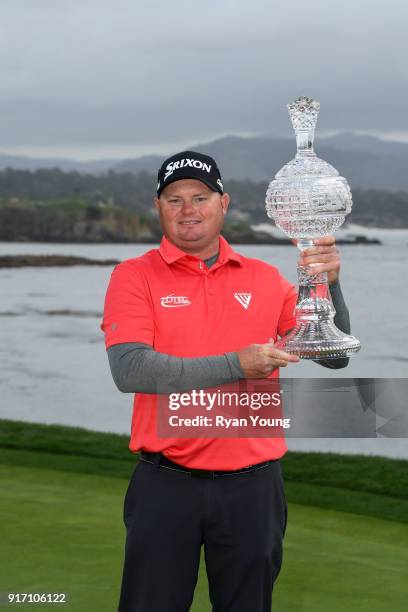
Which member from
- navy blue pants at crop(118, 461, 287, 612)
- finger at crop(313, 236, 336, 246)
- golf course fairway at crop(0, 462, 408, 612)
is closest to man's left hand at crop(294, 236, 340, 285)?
finger at crop(313, 236, 336, 246)

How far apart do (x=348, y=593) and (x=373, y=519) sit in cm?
153

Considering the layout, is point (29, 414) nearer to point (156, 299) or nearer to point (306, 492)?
point (306, 492)

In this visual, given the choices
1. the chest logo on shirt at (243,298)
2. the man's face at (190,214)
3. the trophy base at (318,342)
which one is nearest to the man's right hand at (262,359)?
the trophy base at (318,342)

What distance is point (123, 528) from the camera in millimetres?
5730

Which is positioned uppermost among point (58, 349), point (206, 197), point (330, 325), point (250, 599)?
point (206, 197)

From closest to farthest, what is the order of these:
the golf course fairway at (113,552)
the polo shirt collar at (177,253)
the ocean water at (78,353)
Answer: the polo shirt collar at (177,253)
the golf course fairway at (113,552)
the ocean water at (78,353)

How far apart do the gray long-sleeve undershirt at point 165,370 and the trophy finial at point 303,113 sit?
74 cm

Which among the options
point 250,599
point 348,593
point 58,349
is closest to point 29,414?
point 58,349

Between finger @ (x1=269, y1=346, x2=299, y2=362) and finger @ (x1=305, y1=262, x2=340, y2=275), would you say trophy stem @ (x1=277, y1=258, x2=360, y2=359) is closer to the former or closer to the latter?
finger @ (x1=305, y1=262, x2=340, y2=275)

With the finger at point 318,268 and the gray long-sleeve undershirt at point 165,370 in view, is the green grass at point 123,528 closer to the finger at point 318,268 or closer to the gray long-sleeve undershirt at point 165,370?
Result: the gray long-sleeve undershirt at point 165,370

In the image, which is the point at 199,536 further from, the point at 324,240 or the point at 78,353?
the point at 78,353

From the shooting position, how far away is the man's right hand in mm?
2938

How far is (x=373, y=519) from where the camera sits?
249 inches

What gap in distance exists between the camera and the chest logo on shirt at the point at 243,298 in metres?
3.25
